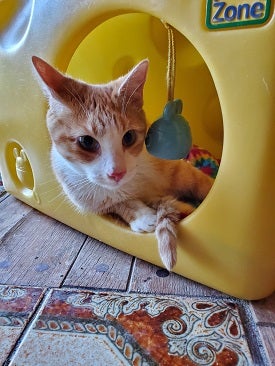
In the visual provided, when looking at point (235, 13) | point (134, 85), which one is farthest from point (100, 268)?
point (235, 13)

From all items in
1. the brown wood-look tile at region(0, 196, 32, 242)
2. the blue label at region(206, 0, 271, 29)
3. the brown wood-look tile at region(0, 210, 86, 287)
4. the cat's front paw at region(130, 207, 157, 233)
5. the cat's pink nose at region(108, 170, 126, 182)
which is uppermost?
the blue label at region(206, 0, 271, 29)

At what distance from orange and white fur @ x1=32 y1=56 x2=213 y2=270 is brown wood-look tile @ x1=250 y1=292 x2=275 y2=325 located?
171 mm

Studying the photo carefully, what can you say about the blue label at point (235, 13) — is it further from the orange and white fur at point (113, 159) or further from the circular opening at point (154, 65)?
the circular opening at point (154, 65)

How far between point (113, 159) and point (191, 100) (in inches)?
20.6

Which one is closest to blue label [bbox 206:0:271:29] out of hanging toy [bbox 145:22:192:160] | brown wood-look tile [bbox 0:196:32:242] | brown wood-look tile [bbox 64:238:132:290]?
hanging toy [bbox 145:22:192:160]

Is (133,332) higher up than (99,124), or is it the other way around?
(99,124)

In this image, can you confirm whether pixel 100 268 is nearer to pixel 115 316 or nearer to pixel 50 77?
pixel 115 316

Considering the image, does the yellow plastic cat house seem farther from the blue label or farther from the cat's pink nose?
the cat's pink nose

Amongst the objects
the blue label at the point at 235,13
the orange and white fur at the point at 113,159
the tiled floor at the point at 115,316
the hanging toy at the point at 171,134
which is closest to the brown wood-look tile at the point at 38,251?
the tiled floor at the point at 115,316

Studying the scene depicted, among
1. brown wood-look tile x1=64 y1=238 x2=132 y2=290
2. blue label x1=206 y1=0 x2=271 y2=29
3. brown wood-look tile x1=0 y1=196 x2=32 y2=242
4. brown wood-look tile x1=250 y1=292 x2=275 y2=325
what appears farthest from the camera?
brown wood-look tile x1=0 y1=196 x2=32 y2=242

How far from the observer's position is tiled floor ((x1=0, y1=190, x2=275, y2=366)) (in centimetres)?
53

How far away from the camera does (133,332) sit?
0.57m

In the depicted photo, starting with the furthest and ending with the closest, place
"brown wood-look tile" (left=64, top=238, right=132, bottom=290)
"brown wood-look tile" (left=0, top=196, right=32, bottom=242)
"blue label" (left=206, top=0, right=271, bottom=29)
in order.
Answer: "brown wood-look tile" (left=0, top=196, right=32, bottom=242) → "brown wood-look tile" (left=64, top=238, right=132, bottom=290) → "blue label" (left=206, top=0, right=271, bottom=29)

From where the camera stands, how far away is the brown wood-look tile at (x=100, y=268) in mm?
704
